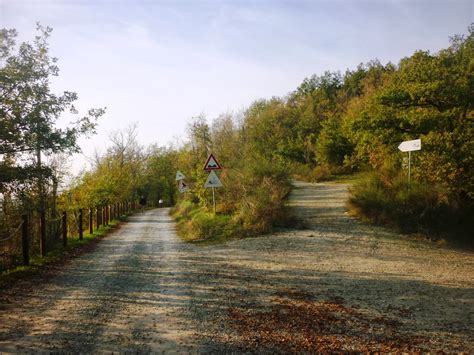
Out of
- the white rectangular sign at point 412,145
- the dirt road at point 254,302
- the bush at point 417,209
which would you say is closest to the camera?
the dirt road at point 254,302

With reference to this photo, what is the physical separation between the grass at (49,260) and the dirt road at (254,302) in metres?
0.60

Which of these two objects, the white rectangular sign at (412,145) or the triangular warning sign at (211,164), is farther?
the triangular warning sign at (211,164)

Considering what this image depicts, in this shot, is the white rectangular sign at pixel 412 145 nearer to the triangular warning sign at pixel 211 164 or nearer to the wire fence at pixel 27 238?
the triangular warning sign at pixel 211 164

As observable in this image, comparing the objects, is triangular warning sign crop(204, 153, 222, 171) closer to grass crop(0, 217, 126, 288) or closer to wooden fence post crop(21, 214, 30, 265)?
grass crop(0, 217, 126, 288)

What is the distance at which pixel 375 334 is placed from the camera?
204 inches

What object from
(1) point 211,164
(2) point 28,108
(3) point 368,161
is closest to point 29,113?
(2) point 28,108

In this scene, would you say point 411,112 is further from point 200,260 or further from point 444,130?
point 200,260

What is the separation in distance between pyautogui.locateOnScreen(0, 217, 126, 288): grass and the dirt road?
23.4 inches

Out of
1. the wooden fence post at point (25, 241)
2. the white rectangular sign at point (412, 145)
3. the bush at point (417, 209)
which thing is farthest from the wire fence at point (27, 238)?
the white rectangular sign at point (412, 145)

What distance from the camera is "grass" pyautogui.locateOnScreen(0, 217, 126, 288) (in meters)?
8.98

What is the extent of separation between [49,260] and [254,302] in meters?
7.08

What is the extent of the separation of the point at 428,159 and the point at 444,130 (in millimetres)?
1687

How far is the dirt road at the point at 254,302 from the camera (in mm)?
5004

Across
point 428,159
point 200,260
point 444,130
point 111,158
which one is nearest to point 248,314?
point 200,260
